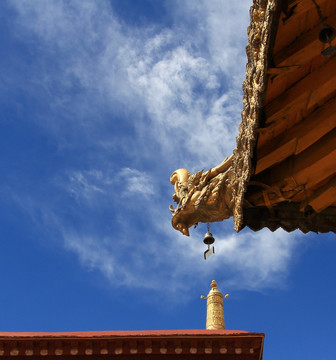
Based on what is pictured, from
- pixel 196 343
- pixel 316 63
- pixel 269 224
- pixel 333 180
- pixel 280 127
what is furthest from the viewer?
pixel 196 343

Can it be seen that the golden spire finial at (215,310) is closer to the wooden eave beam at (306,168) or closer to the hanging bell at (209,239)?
the hanging bell at (209,239)

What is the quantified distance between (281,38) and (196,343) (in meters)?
7.78

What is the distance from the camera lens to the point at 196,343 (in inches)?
389

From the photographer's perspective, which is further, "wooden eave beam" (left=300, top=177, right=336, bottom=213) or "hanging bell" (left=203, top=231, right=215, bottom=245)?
"hanging bell" (left=203, top=231, right=215, bottom=245)

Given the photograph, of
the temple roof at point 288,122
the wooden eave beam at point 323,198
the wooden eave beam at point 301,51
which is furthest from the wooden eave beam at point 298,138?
the wooden eave beam at point 301,51

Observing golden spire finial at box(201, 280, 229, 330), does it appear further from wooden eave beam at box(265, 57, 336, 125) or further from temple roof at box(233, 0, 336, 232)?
wooden eave beam at box(265, 57, 336, 125)

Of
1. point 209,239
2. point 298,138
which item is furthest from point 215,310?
point 298,138

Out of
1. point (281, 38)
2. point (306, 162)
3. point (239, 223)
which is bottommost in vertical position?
point (239, 223)

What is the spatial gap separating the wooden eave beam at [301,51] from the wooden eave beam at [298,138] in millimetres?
680

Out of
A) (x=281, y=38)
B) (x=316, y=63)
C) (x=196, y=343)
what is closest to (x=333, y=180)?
(x=316, y=63)

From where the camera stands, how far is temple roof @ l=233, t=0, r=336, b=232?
3.43 meters

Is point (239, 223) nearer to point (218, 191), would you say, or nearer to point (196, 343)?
point (218, 191)

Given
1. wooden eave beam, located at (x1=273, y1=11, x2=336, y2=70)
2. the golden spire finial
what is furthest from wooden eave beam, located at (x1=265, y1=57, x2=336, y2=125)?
the golden spire finial

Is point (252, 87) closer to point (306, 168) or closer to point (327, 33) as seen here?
point (327, 33)
